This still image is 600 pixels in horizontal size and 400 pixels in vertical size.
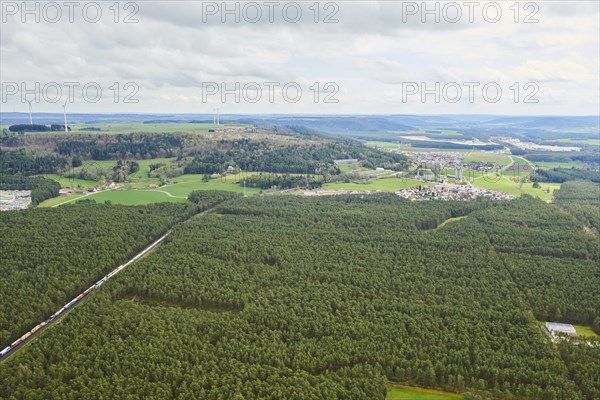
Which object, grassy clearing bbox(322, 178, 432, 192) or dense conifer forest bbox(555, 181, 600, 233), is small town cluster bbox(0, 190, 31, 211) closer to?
grassy clearing bbox(322, 178, 432, 192)

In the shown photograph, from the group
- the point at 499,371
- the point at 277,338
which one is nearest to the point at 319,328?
the point at 277,338

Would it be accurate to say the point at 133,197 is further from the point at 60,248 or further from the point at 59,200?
the point at 60,248


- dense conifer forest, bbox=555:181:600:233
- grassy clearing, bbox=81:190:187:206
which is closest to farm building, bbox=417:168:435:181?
dense conifer forest, bbox=555:181:600:233

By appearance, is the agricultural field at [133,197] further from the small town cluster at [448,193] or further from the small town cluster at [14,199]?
the small town cluster at [448,193]

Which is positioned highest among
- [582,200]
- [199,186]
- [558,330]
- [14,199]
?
[199,186]

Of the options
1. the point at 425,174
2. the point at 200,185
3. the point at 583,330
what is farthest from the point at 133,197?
the point at 583,330
